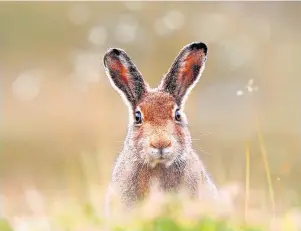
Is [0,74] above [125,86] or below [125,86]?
above

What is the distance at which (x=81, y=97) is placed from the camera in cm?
338

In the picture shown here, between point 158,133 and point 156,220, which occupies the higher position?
point 158,133

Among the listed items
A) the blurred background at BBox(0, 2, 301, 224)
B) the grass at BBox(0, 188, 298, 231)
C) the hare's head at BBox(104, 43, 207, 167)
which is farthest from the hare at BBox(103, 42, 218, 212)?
the grass at BBox(0, 188, 298, 231)

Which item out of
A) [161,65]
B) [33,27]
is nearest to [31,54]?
[33,27]

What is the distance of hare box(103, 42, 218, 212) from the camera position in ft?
Answer: 8.73

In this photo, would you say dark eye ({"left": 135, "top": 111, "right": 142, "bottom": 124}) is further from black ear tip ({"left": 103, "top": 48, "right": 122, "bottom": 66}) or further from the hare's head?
black ear tip ({"left": 103, "top": 48, "right": 122, "bottom": 66})

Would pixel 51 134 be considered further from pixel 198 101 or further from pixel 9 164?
pixel 198 101

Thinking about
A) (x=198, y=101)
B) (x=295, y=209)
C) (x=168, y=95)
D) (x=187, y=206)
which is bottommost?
(x=187, y=206)

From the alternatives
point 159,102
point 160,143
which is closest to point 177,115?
point 159,102

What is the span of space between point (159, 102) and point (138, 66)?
0.56 meters

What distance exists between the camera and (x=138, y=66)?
3275 mm

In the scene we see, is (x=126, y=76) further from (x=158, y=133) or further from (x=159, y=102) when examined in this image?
(x=158, y=133)

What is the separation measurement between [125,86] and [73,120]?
26.8 inches

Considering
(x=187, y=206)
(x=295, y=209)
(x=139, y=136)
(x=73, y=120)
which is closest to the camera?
(x=187, y=206)
